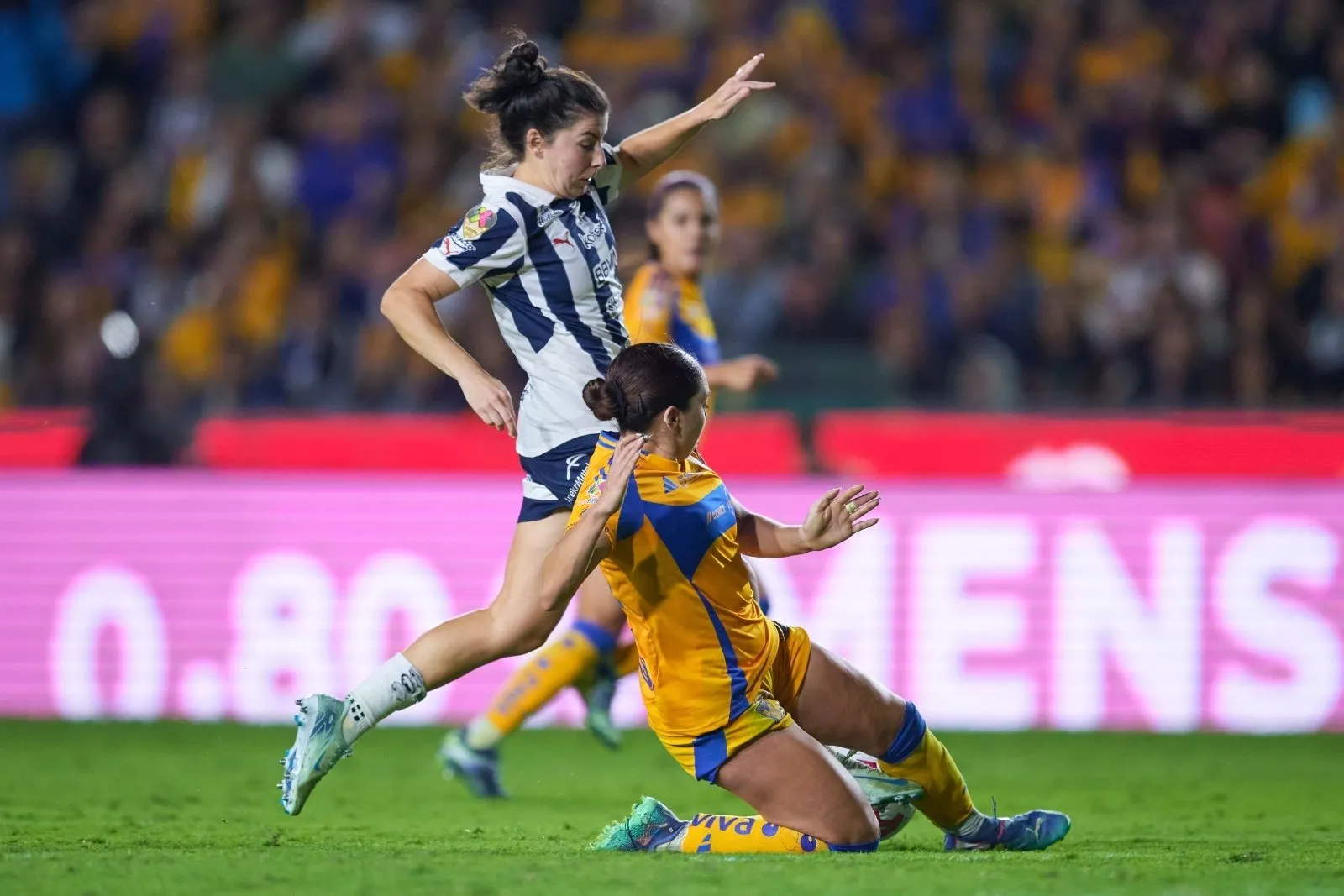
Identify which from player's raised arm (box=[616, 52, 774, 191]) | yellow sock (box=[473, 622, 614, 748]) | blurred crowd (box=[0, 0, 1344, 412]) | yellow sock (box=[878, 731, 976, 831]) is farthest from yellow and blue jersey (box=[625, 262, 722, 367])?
blurred crowd (box=[0, 0, 1344, 412])

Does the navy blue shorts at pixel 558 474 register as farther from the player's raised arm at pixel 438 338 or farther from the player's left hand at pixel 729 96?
the player's left hand at pixel 729 96

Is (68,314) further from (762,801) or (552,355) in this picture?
(762,801)

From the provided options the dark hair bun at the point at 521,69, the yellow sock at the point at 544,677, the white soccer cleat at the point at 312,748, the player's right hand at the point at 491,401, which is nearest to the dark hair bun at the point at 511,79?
the dark hair bun at the point at 521,69

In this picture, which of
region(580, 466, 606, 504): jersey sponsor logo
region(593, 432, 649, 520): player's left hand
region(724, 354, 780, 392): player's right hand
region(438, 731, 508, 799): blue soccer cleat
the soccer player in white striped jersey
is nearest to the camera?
region(593, 432, 649, 520): player's left hand

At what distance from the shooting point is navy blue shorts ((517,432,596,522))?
16.8ft

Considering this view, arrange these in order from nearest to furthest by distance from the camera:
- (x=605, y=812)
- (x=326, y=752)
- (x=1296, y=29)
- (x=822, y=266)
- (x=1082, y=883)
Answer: (x=1082, y=883)
(x=326, y=752)
(x=605, y=812)
(x=822, y=266)
(x=1296, y=29)

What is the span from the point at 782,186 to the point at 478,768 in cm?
613

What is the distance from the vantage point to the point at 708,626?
15.1 feet

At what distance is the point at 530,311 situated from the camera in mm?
5125

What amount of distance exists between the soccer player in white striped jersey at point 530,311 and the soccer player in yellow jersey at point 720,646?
0.47 metres

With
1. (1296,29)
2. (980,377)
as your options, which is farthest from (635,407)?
(1296,29)

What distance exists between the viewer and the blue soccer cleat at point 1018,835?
490 centimetres

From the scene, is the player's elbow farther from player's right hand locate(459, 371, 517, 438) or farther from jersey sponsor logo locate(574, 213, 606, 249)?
jersey sponsor logo locate(574, 213, 606, 249)

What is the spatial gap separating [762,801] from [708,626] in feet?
1.60
